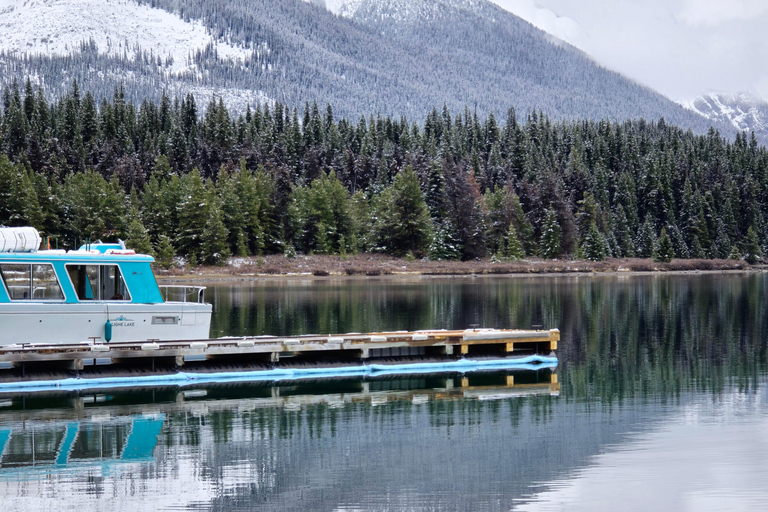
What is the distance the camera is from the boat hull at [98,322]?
1145 inches

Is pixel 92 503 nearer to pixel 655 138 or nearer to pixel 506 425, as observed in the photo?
pixel 506 425

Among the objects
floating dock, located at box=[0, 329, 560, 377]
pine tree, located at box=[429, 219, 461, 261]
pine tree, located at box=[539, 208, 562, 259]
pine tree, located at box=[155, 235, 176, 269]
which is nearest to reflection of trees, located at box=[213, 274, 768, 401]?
floating dock, located at box=[0, 329, 560, 377]

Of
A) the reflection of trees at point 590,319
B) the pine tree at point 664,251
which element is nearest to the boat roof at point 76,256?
the reflection of trees at point 590,319

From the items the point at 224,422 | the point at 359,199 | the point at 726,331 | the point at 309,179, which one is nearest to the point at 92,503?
the point at 224,422

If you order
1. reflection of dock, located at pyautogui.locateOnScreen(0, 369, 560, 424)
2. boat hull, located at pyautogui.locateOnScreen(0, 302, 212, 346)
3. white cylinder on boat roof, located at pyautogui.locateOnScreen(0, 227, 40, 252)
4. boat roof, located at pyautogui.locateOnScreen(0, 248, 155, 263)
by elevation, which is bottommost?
reflection of dock, located at pyautogui.locateOnScreen(0, 369, 560, 424)

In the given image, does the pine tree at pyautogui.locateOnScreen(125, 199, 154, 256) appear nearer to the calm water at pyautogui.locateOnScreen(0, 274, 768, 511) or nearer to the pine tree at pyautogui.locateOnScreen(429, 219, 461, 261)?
the pine tree at pyautogui.locateOnScreen(429, 219, 461, 261)

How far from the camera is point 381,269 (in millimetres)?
108312

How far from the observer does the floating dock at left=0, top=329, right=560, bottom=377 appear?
28.4m

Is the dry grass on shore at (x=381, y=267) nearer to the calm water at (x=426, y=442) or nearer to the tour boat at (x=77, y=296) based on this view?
the calm water at (x=426, y=442)

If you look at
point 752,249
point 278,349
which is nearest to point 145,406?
point 278,349

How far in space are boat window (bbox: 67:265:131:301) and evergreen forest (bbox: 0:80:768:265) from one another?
68807mm

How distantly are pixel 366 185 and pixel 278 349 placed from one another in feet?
379

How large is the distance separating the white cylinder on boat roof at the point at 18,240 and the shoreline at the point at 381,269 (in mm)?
62259

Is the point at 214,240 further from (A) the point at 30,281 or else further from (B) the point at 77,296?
(A) the point at 30,281
